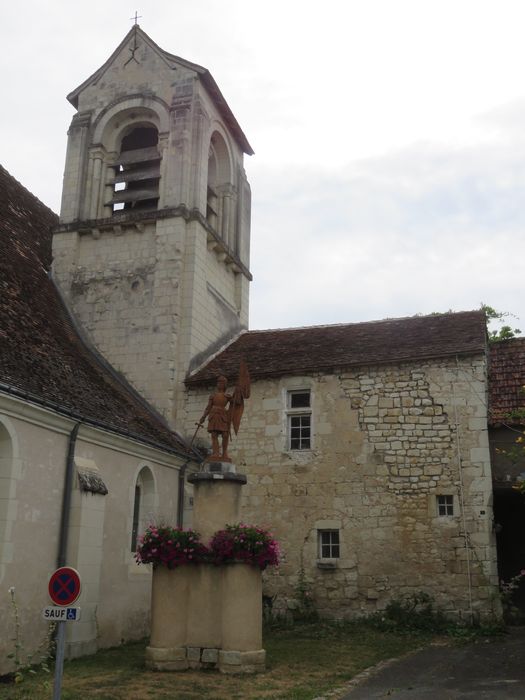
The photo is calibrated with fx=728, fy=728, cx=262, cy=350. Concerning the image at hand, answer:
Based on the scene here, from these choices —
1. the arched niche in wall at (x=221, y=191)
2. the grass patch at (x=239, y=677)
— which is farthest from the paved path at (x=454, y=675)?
the arched niche in wall at (x=221, y=191)

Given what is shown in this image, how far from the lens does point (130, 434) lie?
13.5 meters

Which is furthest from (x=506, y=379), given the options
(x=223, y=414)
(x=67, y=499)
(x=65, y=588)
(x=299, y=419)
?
(x=65, y=588)

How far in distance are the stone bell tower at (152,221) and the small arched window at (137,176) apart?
38 millimetres

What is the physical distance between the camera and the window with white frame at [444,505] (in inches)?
582

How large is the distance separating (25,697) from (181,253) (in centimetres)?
1190

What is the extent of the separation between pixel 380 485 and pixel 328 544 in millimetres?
1693

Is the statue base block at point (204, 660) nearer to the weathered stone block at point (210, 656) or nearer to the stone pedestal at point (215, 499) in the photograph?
the weathered stone block at point (210, 656)

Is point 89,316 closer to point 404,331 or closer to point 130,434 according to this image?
point 130,434

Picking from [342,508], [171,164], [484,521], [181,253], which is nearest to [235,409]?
[342,508]

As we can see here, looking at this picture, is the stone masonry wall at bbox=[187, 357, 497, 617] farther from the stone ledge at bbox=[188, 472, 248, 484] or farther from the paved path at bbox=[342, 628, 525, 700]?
the stone ledge at bbox=[188, 472, 248, 484]

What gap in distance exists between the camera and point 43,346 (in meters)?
13.5

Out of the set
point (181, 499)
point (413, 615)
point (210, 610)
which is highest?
point (181, 499)

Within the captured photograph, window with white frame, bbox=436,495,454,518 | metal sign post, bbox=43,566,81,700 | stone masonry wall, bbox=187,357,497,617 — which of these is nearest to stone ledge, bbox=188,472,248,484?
metal sign post, bbox=43,566,81,700

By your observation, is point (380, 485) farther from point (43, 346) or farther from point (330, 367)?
point (43, 346)
